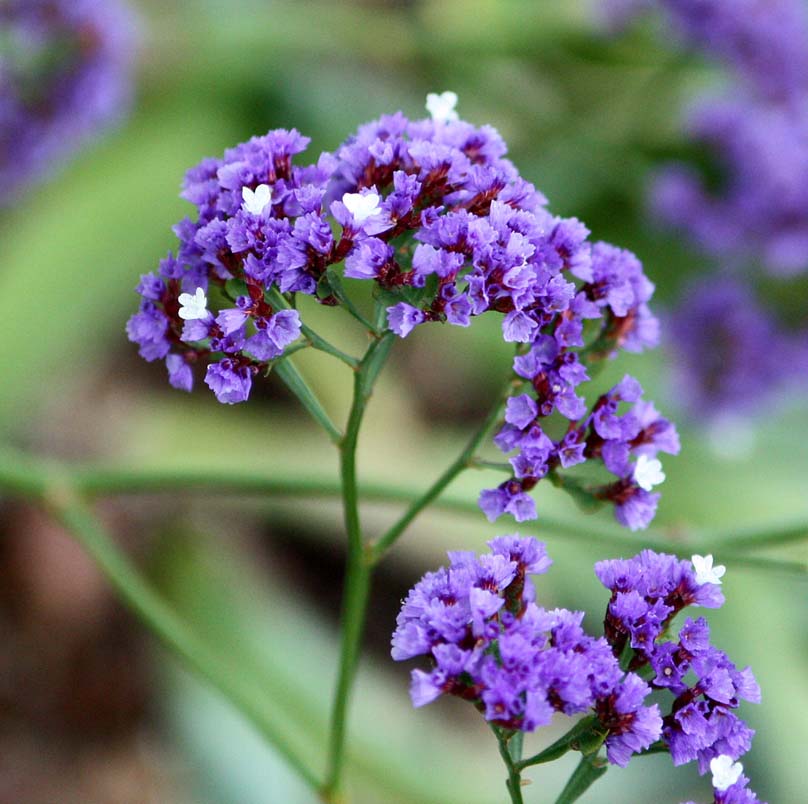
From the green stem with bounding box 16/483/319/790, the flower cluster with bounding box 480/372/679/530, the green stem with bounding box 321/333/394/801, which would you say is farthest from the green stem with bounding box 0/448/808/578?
the flower cluster with bounding box 480/372/679/530

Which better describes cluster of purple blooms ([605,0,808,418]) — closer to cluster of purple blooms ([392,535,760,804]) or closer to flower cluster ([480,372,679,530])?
flower cluster ([480,372,679,530])

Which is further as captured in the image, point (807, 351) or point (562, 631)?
point (807, 351)

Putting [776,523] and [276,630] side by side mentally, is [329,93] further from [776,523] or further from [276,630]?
[776,523]

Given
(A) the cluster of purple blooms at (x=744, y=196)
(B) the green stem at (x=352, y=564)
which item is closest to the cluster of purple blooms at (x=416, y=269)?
(B) the green stem at (x=352, y=564)

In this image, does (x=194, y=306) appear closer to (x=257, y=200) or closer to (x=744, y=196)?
(x=257, y=200)

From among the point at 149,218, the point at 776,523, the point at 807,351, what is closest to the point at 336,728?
the point at 776,523
